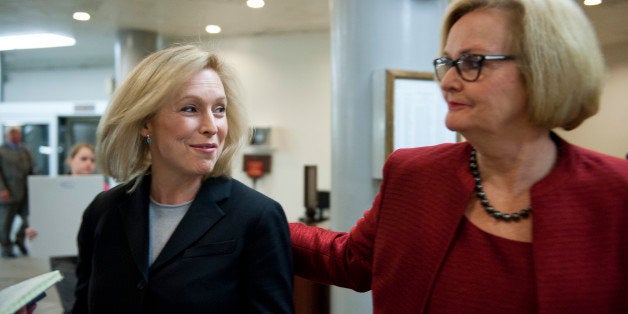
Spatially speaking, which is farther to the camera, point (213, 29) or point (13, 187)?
point (213, 29)

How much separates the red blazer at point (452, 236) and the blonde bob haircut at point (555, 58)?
0.15 m

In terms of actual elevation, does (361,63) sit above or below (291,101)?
below

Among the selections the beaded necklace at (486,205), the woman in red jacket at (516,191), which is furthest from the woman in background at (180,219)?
the beaded necklace at (486,205)

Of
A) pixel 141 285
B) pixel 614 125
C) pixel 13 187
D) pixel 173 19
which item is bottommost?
pixel 141 285

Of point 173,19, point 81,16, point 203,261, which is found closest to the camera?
point 203,261

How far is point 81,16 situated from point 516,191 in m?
4.86

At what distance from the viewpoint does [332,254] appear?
1587 mm

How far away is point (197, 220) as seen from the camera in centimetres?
142

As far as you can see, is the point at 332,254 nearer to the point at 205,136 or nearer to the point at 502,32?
the point at 205,136

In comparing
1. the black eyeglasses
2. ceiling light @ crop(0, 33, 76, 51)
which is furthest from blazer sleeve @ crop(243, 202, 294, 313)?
ceiling light @ crop(0, 33, 76, 51)

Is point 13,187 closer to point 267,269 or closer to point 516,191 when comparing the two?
point 267,269

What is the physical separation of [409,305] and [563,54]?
725 mm

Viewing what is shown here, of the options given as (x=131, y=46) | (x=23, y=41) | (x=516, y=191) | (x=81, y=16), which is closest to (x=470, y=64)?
(x=516, y=191)

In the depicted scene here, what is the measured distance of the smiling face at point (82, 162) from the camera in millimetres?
3602
